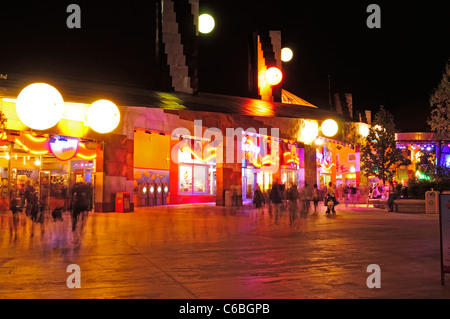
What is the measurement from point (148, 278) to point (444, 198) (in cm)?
444

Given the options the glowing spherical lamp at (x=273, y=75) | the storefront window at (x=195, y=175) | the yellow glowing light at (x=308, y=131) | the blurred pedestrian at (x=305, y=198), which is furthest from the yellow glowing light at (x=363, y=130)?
the blurred pedestrian at (x=305, y=198)

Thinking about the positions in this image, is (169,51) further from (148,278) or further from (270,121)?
(148,278)

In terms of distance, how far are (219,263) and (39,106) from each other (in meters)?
12.1

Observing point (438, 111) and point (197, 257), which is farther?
point (438, 111)

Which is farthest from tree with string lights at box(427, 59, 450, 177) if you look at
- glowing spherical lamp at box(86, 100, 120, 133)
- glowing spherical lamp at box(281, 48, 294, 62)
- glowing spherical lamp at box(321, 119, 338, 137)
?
glowing spherical lamp at box(86, 100, 120, 133)

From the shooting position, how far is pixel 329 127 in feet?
93.8

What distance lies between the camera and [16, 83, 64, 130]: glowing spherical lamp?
648 inches

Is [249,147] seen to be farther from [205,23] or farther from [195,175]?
[205,23]

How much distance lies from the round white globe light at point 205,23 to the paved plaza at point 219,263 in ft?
70.4

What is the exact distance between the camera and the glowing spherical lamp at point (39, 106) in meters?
A: 16.5

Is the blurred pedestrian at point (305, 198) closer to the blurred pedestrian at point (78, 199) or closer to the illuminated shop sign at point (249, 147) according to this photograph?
the illuminated shop sign at point (249, 147)

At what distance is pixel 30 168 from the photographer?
24.6m
